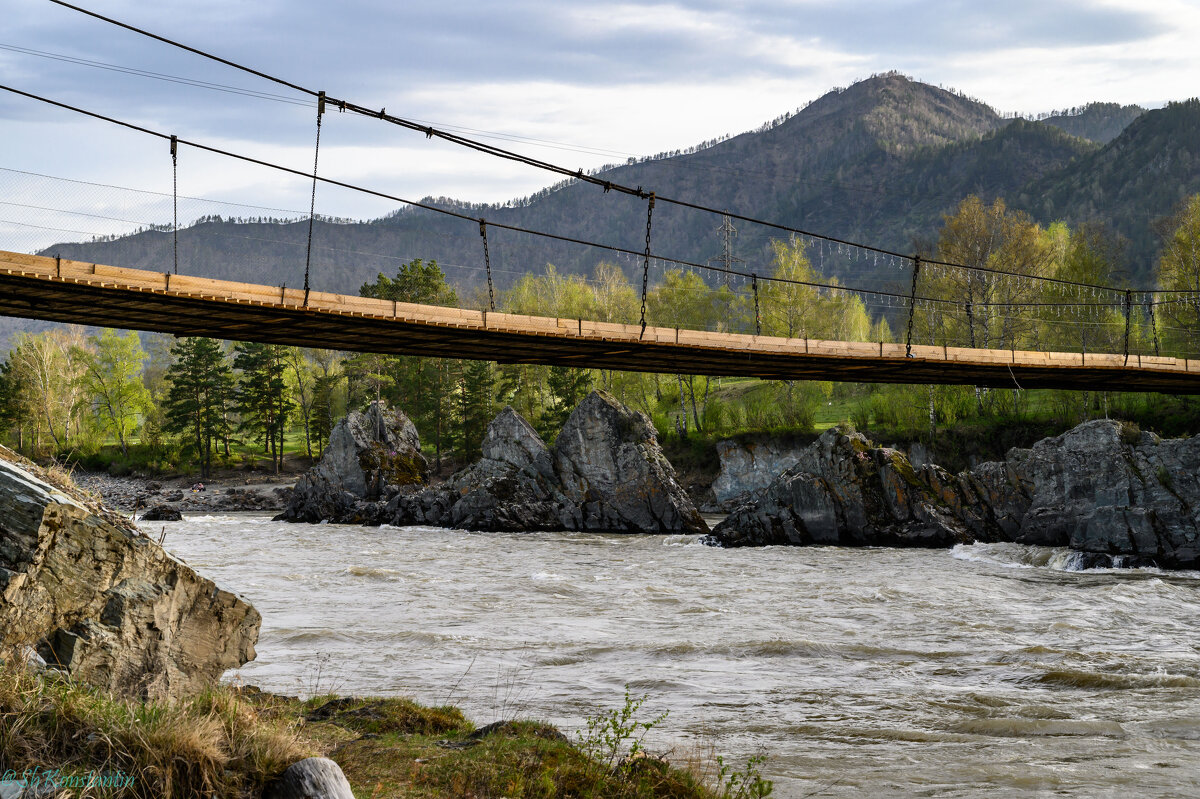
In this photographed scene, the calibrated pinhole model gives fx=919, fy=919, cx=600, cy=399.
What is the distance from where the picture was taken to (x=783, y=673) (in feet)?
37.3

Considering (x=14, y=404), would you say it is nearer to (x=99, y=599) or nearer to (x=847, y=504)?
(x=847, y=504)

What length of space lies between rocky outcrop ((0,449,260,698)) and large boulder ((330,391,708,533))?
27821 mm

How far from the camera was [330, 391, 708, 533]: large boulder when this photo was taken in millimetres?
34719

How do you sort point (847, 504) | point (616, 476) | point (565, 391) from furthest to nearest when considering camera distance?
point (565, 391) < point (616, 476) < point (847, 504)

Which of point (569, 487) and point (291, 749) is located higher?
point (291, 749)

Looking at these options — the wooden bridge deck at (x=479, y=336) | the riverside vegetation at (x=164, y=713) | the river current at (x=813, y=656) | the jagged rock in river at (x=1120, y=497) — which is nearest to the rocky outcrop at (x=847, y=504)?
the wooden bridge deck at (x=479, y=336)

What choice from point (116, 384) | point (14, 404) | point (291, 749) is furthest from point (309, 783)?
point (14, 404)

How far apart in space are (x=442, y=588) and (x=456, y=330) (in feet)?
17.7

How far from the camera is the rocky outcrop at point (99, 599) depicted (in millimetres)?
5477

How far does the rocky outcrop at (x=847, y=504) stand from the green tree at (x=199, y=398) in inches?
1578

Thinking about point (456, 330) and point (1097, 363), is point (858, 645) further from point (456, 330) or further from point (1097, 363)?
point (1097, 363)

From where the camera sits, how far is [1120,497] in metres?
22.8

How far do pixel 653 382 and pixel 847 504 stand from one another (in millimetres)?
26026

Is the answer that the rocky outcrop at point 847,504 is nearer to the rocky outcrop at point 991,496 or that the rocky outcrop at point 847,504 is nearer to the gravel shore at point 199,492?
the rocky outcrop at point 991,496
